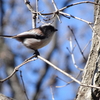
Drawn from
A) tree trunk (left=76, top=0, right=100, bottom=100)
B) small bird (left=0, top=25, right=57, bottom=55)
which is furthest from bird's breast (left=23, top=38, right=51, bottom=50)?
tree trunk (left=76, top=0, right=100, bottom=100)

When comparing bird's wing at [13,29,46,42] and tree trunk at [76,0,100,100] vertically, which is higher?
bird's wing at [13,29,46,42]

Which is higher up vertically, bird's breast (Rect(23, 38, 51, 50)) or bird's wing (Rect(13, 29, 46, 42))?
bird's wing (Rect(13, 29, 46, 42))

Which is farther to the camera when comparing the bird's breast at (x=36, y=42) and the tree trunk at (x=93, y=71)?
the bird's breast at (x=36, y=42)

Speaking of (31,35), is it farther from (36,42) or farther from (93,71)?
(93,71)

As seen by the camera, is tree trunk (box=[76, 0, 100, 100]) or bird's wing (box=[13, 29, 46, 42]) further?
bird's wing (box=[13, 29, 46, 42])

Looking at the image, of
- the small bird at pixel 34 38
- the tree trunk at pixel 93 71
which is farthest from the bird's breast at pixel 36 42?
Result: the tree trunk at pixel 93 71

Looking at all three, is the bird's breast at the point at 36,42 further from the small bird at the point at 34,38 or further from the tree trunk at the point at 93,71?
the tree trunk at the point at 93,71

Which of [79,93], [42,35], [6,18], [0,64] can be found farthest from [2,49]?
[79,93]

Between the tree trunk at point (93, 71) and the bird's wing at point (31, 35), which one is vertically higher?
the bird's wing at point (31, 35)

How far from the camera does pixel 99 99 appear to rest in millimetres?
2855

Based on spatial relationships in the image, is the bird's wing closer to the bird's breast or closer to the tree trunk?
the bird's breast

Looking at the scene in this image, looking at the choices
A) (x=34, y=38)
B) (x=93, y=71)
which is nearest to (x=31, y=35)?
(x=34, y=38)

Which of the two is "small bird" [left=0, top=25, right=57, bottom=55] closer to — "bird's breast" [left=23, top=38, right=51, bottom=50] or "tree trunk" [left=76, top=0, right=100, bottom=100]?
"bird's breast" [left=23, top=38, right=51, bottom=50]

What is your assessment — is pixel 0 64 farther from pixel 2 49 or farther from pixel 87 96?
pixel 87 96
